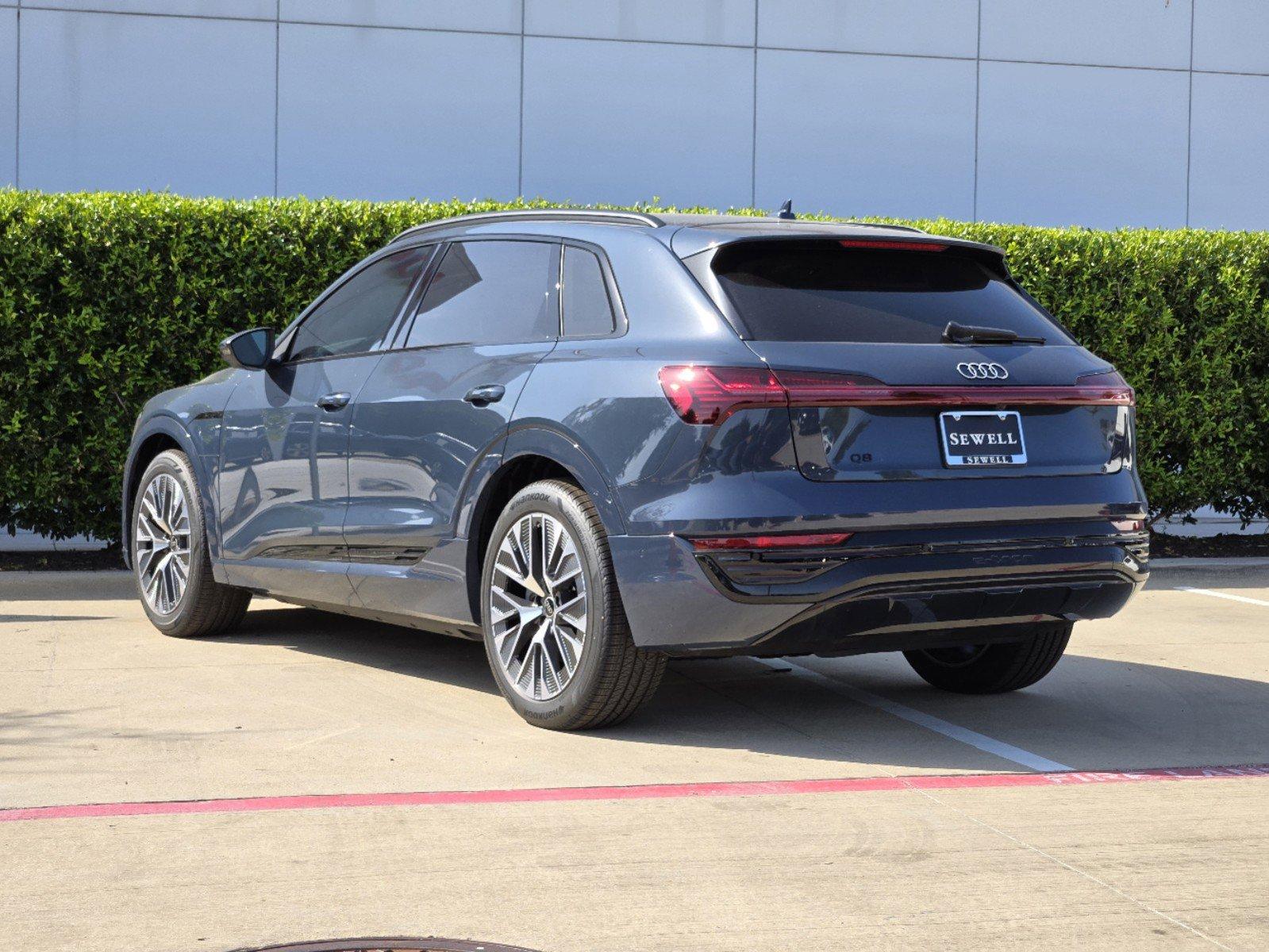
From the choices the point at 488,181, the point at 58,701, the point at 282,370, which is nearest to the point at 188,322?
the point at 282,370

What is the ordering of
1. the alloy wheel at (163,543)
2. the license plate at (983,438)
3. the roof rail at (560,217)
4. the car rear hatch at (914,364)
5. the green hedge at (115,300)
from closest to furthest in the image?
the car rear hatch at (914,364) < the license plate at (983,438) < the roof rail at (560,217) < the alloy wheel at (163,543) < the green hedge at (115,300)

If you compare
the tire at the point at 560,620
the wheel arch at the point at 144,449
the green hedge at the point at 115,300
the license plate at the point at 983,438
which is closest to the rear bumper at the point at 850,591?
the tire at the point at 560,620

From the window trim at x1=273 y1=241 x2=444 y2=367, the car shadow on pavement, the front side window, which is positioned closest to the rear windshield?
the car shadow on pavement

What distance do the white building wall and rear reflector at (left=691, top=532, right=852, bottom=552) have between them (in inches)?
408

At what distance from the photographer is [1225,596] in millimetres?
10062

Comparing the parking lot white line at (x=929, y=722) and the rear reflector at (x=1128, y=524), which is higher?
the rear reflector at (x=1128, y=524)

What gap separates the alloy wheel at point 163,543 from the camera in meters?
7.82

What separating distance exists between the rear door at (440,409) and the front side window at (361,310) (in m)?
0.20

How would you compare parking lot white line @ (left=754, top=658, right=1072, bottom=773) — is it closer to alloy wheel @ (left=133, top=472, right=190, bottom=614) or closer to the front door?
the front door

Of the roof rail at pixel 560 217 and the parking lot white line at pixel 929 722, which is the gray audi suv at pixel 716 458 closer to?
the roof rail at pixel 560 217

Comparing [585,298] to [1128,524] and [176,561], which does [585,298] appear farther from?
[176,561]

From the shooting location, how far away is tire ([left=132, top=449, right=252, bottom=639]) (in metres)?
7.68

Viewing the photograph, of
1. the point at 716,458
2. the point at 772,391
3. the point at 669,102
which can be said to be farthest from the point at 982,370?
the point at 669,102

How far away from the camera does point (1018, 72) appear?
16453 millimetres
